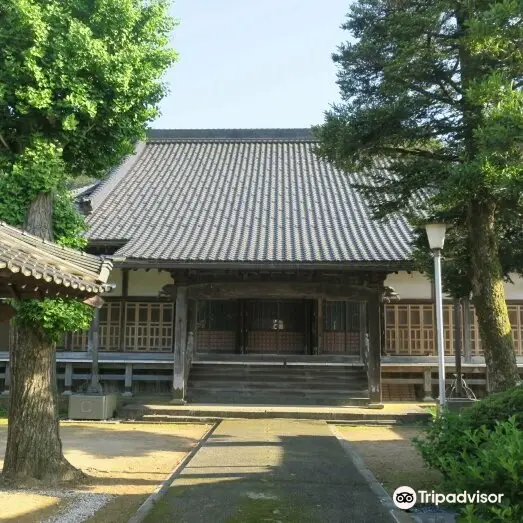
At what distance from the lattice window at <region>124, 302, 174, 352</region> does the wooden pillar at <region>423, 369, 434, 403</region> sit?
6652 mm

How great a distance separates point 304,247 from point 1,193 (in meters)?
7.81

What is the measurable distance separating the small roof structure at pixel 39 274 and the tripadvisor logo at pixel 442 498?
3355mm

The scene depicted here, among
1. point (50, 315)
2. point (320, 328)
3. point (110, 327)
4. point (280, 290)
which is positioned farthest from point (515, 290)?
point (50, 315)

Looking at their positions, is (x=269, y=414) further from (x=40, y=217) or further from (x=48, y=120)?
(x=48, y=120)

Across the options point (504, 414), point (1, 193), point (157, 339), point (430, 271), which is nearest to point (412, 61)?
point (430, 271)

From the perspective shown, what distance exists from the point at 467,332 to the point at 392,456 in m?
6.17

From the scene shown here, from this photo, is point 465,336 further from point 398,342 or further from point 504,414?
point 504,414

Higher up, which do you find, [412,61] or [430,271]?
[412,61]

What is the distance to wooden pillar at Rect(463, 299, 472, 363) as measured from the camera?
13852 mm

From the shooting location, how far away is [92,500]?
6250mm

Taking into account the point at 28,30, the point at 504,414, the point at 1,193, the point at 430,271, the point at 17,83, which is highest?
the point at 28,30

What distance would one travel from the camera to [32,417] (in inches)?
268

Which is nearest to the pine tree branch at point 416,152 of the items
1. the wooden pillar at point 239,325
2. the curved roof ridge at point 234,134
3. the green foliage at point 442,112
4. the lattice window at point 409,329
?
the green foliage at point 442,112

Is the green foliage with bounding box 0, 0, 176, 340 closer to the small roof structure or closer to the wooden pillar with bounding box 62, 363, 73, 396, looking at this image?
the small roof structure
